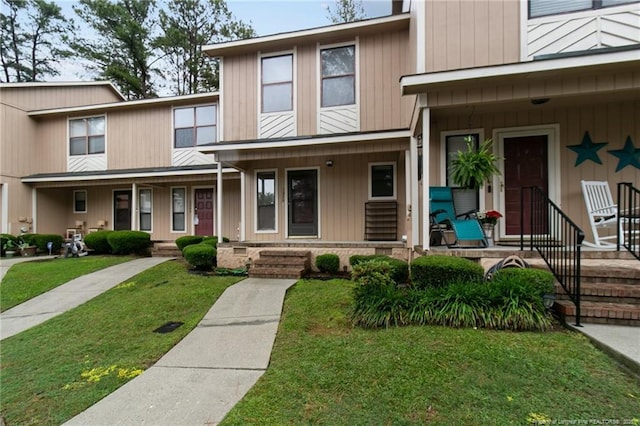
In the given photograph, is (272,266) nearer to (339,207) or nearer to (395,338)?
(339,207)

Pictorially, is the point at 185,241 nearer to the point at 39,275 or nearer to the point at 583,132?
the point at 39,275

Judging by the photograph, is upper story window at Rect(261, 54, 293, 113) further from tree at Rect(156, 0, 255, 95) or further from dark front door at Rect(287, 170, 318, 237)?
tree at Rect(156, 0, 255, 95)

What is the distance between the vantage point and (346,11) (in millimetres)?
16438

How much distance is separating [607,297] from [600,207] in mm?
2299

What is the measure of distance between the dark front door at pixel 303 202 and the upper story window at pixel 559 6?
5.52 meters

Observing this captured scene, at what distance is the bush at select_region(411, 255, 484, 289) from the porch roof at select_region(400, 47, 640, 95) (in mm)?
2665

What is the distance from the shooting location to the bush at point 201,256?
7559mm

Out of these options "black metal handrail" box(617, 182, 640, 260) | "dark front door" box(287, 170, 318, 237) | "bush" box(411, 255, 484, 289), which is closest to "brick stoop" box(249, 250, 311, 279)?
"dark front door" box(287, 170, 318, 237)

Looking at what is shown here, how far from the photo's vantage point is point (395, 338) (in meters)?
3.26

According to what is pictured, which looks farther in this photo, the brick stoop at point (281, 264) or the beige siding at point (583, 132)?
the brick stoop at point (281, 264)

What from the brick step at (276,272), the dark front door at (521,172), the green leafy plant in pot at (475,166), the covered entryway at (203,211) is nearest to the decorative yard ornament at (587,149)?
the dark front door at (521,172)

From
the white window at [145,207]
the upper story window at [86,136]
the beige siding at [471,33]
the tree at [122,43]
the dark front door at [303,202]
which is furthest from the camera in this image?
the tree at [122,43]

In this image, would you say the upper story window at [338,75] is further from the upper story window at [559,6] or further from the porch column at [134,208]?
the porch column at [134,208]

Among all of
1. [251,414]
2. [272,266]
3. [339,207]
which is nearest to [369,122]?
[339,207]
